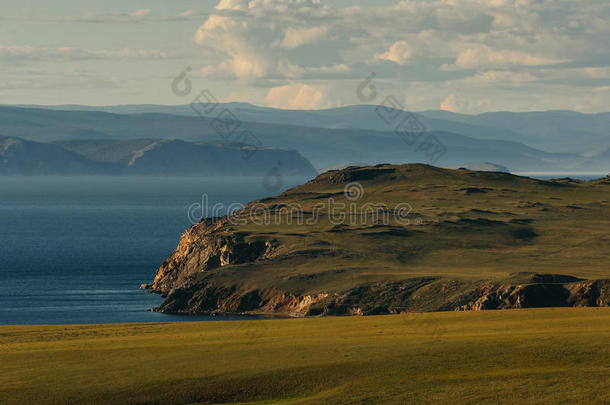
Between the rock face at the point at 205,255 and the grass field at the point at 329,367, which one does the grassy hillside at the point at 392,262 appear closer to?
the rock face at the point at 205,255

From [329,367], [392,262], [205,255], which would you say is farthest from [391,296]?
[329,367]

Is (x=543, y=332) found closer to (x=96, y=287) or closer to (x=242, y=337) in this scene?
(x=242, y=337)

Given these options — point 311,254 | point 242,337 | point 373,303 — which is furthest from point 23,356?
point 311,254

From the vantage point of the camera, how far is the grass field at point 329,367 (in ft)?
194

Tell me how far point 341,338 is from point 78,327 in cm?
3573

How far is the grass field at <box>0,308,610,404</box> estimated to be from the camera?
194 ft

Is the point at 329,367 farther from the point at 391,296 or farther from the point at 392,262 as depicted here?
the point at 392,262

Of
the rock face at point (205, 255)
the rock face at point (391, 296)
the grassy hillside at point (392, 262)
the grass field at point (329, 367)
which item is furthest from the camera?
the rock face at point (205, 255)

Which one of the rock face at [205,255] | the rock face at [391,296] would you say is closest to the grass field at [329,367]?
the rock face at [391,296]

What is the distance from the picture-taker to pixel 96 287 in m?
169

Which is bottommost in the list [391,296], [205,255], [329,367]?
[329,367]

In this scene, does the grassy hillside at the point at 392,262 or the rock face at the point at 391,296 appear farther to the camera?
the grassy hillside at the point at 392,262

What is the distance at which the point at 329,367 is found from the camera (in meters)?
65.1

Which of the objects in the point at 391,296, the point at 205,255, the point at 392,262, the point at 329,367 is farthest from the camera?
the point at 205,255
